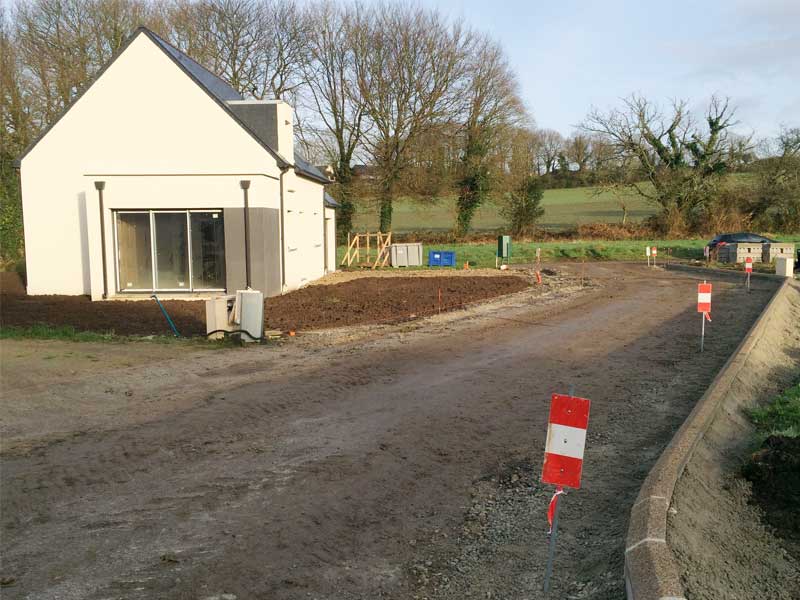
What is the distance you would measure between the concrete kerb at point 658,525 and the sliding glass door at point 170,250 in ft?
49.4

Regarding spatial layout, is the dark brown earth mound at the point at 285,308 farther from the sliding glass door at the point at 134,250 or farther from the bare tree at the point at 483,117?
the bare tree at the point at 483,117

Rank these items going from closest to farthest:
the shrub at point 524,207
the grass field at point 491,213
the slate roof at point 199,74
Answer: the slate roof at point 199,74 → the grass field at point 491,213 → the shrub at point 524,207

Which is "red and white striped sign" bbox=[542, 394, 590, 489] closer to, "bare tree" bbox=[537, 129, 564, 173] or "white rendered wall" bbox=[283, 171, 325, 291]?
"white rendered wall" bbox=[283, 171, 325, 291]

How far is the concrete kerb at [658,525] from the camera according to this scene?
3.77 m

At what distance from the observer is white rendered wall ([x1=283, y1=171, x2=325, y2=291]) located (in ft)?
73.0

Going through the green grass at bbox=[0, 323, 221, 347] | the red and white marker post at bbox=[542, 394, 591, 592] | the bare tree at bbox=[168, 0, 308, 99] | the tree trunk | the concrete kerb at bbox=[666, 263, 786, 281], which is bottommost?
the green grass at bbox=[0, 323, 221, 347]

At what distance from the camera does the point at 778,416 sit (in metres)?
8.13

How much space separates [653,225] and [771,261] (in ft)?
56.0

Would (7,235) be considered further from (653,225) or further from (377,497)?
(653,225)

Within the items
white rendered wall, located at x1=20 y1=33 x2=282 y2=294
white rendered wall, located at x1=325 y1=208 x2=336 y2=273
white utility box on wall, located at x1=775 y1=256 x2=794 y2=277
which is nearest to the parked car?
white utility box on wall, located at x1=775 y1=256 x2=794 y2=277

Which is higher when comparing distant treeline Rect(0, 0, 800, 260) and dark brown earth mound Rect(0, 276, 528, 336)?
distant treeline Rect(0, 0, 800, 260)

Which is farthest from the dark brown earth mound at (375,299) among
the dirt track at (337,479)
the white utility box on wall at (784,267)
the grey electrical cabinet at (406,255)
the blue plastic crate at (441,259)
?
the white utility box on wall at (784,267)

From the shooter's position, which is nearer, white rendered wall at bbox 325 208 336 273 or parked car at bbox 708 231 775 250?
white rendered wall at bbox 325 208 336 273

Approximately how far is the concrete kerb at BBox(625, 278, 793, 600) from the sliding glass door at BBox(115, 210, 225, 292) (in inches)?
593
